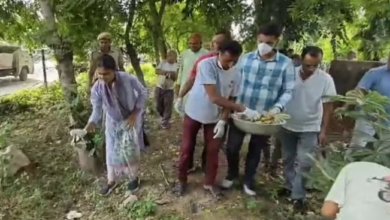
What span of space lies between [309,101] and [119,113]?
1.50m

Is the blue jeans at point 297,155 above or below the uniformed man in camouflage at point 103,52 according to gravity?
below

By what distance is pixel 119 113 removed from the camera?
3713 mm

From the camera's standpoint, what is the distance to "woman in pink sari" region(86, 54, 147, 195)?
3.60m

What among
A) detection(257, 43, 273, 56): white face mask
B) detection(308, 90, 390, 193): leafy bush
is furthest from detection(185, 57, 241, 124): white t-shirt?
detection(308, 90, 390, 193): leafy bush

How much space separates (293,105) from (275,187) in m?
0.88

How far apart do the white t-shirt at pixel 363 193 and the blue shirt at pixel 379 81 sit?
1.49m

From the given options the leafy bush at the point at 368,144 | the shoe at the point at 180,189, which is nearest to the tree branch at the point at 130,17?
the shoe at the point at 180,189

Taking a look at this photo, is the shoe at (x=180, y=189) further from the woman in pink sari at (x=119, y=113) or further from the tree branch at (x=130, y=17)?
the tree branch at (x=130, y=17)

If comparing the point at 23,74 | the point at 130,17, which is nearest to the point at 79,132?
the point at 130,17

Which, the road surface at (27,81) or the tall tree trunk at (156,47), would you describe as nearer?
the tall tree trunk at (156,47)

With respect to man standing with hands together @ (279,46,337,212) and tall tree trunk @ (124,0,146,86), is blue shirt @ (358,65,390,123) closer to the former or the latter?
man standing with hands together @ (279,46,337,212)

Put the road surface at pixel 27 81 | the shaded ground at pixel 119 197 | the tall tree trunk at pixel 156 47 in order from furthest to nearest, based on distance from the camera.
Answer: the road surface at pixel 27 81 < the tall tree trunk at pixel 156 47 < the shaded ground at pixel 119 197

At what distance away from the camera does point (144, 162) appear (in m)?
4.62

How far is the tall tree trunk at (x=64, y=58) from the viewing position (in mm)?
4914
